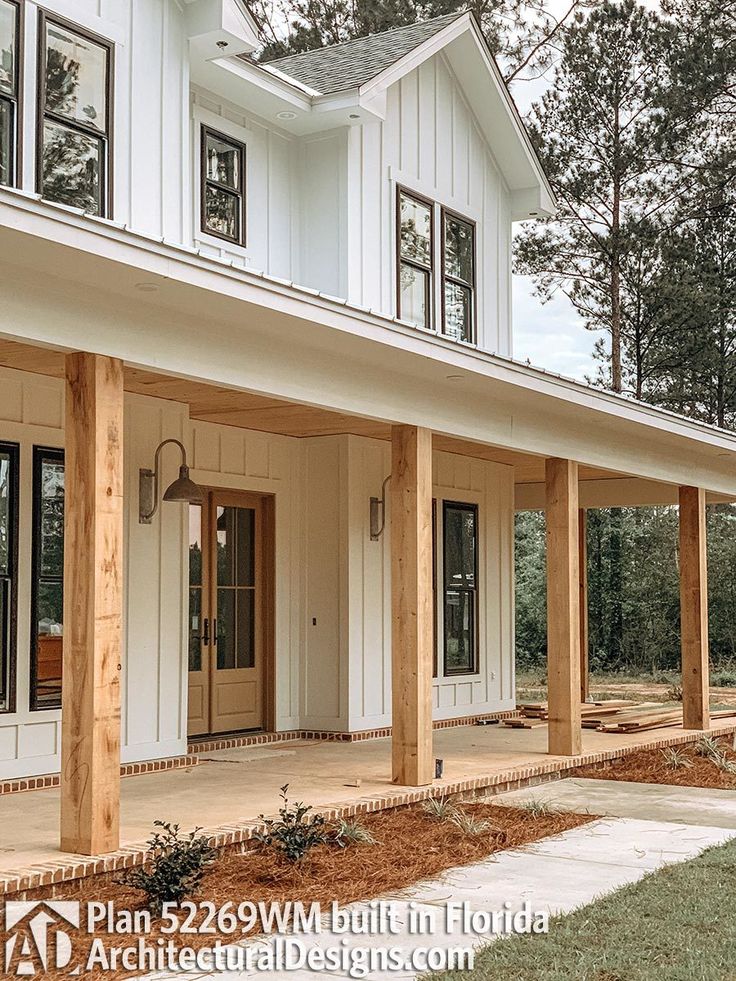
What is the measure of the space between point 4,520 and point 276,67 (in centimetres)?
660

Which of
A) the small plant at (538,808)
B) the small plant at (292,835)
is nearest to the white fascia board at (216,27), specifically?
the small plant at (292,835)

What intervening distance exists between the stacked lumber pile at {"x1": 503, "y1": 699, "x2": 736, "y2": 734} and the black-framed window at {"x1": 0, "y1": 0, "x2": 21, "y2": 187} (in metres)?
7.71

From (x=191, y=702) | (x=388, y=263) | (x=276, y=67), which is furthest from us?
(x=276, y=67)

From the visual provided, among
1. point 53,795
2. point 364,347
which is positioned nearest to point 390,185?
point 364,347

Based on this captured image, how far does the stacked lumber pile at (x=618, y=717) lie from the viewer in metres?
13.2

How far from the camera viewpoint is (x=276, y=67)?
1280 centimetres

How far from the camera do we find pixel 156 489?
31.7 ft

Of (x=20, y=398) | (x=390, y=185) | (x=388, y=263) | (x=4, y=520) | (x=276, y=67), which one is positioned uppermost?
(x=276, y=67)

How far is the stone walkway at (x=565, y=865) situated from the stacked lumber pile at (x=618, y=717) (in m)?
3.44

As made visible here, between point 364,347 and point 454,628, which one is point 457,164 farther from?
point 364,347

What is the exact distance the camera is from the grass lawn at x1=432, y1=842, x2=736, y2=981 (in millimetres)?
4934

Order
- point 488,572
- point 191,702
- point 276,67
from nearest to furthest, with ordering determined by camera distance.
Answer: point 191,702 < point 276,67 < point 488,572

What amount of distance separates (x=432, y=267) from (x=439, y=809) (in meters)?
6.15

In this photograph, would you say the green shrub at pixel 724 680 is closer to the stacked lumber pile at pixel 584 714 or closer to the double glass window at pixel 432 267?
the stacked lumber pile at pixel 584 714
